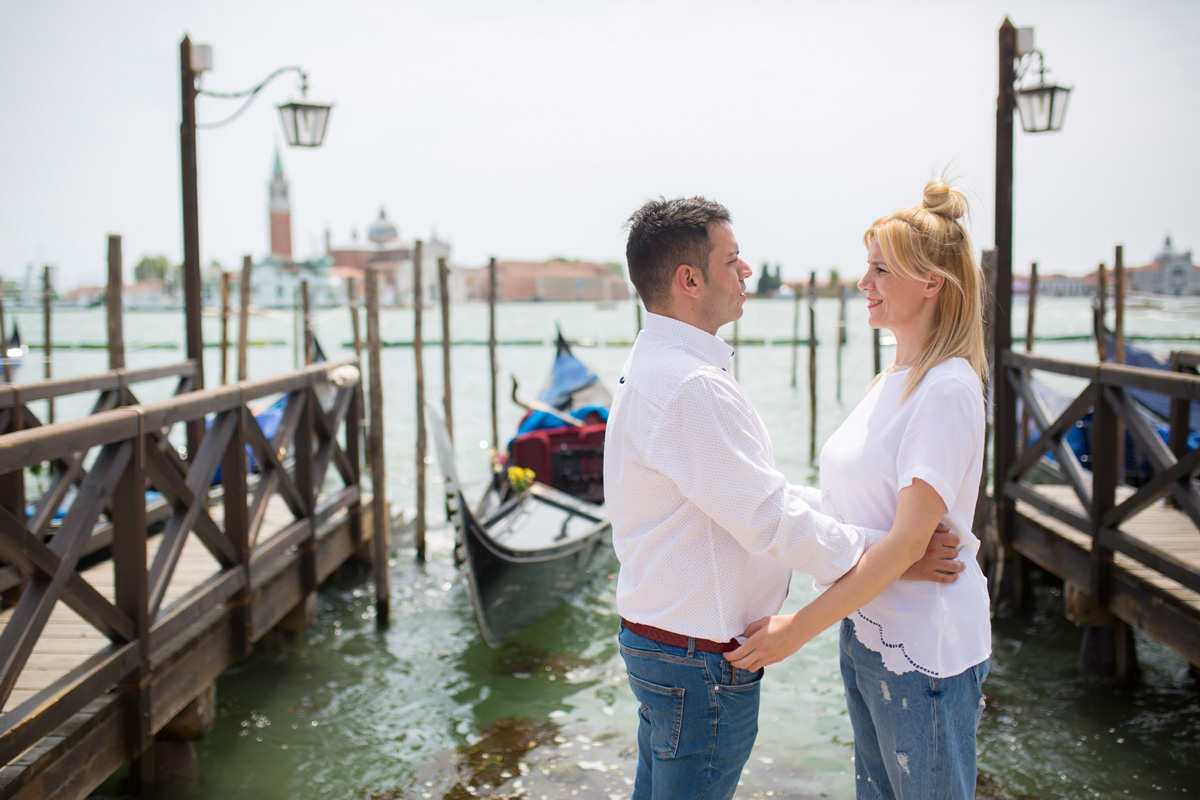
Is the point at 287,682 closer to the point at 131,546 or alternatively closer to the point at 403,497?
the point at 131,546

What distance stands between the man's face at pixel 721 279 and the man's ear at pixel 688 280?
1 centimetres

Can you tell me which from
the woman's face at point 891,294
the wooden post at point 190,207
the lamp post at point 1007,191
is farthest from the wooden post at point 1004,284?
the wooden post at point 190,207

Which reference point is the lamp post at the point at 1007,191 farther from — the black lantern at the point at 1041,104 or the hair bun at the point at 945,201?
the hair bun at the point at 945,201

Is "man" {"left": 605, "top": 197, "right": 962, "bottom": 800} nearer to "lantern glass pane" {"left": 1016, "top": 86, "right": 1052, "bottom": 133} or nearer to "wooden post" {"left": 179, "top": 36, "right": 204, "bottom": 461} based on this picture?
"wooden post" {"left": 179, "top": 36, "right": 204, "bottom": 461}

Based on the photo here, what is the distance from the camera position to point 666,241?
4.62 ft

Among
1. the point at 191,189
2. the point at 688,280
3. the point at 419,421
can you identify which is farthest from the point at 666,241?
the point at 419,421

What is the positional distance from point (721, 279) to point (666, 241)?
0.11m

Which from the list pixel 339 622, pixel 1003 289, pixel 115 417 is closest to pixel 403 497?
pixel 339 622

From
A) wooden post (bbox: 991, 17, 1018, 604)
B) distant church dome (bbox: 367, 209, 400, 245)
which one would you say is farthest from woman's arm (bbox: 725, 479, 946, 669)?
distant church dome (bbox: 367, 209, 400, 245)

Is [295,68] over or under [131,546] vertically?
over

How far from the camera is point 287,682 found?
4.22 metres

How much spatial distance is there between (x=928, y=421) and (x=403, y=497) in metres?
8.14

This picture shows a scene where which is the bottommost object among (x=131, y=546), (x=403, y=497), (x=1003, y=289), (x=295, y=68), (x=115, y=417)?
(x=403, y=497)

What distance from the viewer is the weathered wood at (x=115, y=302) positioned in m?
6.01
